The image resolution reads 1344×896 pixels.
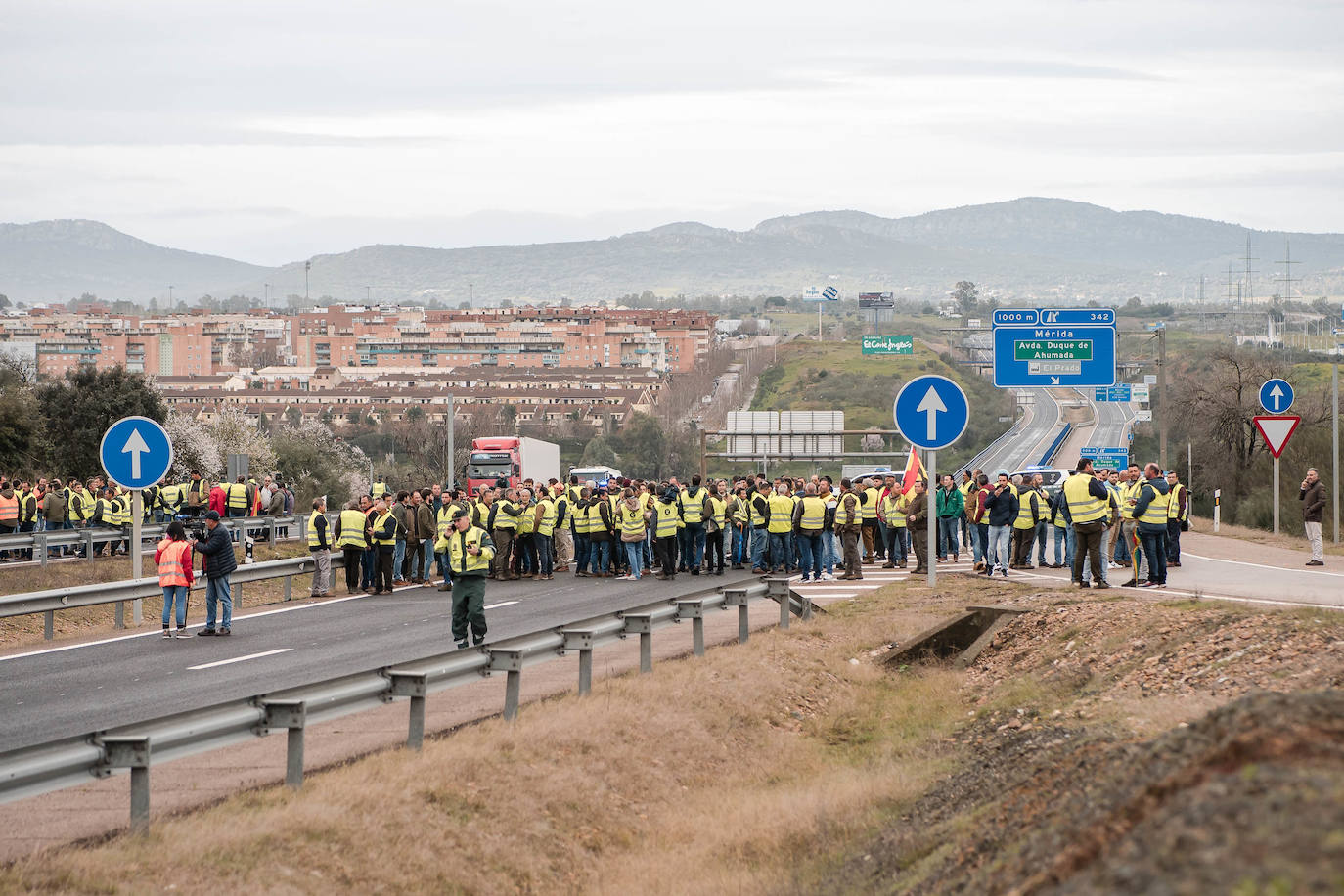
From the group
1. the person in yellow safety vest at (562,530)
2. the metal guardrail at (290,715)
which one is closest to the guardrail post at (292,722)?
the metal guardrail at (290,715)

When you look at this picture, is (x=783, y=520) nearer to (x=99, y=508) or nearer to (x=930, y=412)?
(x=930, y=412)

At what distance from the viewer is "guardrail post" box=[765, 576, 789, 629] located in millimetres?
17594

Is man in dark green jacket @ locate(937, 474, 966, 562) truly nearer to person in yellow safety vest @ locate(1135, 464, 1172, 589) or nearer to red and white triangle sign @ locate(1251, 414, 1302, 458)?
person in yellow safety vest @ locate(1135, 464, 1172, 589)

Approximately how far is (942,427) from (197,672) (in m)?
9.03

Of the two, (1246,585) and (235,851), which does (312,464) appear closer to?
(1246,585)

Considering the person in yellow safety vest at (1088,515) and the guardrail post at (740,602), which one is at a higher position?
the person in yellow safety vest at (1088,515)

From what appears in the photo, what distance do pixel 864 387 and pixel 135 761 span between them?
5014 inches

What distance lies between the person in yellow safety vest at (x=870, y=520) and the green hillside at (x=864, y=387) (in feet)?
210

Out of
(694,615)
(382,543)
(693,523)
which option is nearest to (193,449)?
(382,543)

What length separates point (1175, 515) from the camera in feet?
80.6

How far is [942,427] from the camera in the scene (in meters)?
18.2

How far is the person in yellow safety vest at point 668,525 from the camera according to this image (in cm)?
2767

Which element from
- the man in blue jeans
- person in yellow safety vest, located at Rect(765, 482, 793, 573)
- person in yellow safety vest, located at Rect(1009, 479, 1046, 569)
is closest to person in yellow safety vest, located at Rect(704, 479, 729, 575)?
person in yellow safety vest, located at Rect(765, 482, 793, 573)

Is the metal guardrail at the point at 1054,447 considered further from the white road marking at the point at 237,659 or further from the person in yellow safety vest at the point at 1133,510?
the white road marking at the point at 237,659
